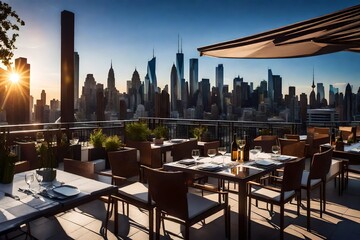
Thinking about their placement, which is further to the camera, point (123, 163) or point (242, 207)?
point (123, 163)

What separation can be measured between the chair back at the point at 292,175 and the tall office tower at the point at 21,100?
9815 mm

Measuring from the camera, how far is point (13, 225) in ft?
5.29

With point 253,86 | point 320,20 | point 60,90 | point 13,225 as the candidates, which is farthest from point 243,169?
point 253,86

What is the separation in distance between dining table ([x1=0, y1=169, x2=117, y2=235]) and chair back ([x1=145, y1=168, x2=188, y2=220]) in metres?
0.38

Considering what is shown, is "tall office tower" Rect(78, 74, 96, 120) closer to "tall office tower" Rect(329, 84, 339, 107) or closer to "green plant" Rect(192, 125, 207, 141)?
"green plant" Rect(192, 125, 207, 141)

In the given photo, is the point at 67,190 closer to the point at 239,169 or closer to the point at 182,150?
the point at 239,169

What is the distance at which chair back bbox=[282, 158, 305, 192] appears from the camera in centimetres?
Result: 292

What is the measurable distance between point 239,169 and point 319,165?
Answer: 1063mm

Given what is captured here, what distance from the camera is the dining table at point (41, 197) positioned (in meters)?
1.72

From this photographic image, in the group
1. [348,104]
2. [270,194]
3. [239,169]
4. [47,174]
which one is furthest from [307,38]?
[348,104]

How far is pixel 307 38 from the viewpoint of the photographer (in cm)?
338

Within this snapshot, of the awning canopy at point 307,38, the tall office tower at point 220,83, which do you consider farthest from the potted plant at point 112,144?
the tall office tower at point 220,83

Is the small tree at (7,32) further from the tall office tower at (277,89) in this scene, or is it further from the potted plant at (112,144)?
the tall office tower at (277,89)

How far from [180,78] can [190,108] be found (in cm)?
837
